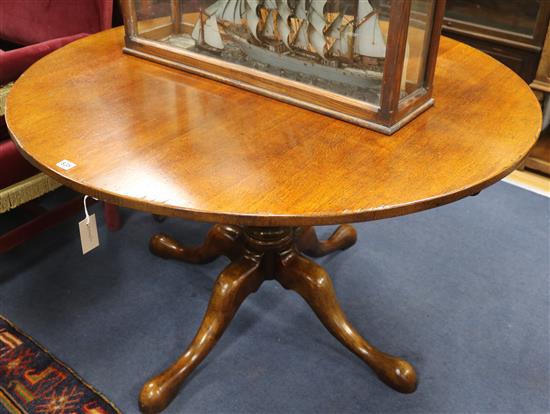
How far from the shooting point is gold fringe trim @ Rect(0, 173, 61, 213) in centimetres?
145

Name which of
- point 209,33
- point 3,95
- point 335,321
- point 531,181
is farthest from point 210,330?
point 531,181

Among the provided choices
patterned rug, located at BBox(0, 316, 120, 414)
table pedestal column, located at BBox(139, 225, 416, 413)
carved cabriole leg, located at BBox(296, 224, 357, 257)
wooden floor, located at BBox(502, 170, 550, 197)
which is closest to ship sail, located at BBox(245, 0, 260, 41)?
table pedestal column, located at BBox(139, 225, 416, 413)

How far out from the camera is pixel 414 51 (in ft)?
3.35

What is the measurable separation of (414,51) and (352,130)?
0.57 feet

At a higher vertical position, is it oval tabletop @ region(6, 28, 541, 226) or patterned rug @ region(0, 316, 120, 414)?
oval tabletop @ region(6, 28, 541, 226)

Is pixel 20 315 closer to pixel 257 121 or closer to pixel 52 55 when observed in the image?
pixel 52 55

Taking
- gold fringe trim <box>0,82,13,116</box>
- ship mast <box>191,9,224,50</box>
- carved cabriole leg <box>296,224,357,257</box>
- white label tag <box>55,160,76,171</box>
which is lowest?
carved cabriole leg <box>296,224,357,257</box>

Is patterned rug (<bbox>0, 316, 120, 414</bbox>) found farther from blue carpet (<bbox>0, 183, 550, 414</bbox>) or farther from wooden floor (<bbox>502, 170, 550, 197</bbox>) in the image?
wooden floor (<bbox>502, 170, 550, 197</bbox>)

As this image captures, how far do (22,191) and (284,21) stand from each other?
2.60 ft

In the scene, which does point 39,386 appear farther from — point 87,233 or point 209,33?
point 209,33

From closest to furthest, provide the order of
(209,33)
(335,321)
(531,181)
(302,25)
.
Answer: (302,25)
(209,33)
(335,321)
(531,181)

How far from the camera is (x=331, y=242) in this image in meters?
1.73

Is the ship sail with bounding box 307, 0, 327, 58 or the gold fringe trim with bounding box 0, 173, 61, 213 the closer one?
the ship sail with bounding box 307, 0, 327, 58

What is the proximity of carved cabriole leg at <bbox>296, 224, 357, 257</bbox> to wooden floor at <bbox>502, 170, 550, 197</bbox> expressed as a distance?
745 millimetres
